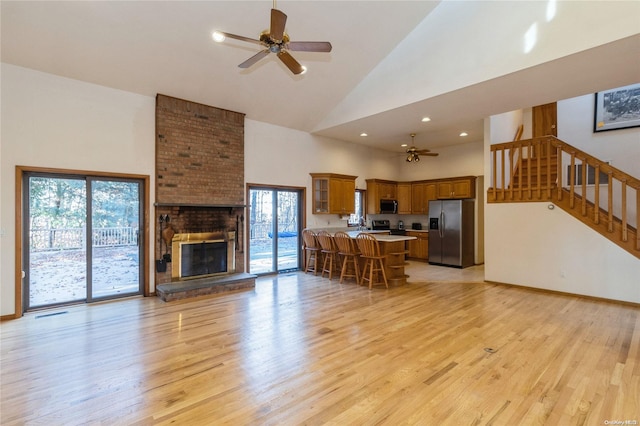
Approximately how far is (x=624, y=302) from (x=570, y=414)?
12.9 ft

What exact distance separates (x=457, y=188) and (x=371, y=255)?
4163mm

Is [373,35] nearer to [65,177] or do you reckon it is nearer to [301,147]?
[301,147]

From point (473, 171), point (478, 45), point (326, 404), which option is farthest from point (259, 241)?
point (473, 171)

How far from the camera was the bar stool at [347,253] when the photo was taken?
20.5 ft

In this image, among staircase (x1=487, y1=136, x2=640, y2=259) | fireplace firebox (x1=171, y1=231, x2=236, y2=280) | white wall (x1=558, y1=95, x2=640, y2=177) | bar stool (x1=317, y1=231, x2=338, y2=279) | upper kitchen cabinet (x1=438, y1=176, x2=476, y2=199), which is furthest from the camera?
upper kitchen cabinet (x1=438, y1=176, x2=476, y2=199)

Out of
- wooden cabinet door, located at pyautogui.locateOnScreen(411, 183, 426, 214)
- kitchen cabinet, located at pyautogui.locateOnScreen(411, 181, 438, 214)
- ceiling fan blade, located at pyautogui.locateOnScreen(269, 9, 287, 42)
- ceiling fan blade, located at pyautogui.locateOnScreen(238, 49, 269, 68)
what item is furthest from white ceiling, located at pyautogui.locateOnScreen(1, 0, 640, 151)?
wooden cabinet door, located at pyautogui.locateOnScreen(411, 183, 426, 214)

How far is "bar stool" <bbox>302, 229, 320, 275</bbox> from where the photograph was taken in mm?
7160

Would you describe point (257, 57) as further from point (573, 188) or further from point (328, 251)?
point (573, 188)

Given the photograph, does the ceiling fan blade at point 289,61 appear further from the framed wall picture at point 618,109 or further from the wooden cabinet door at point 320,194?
the framed wall picture at point 618,109

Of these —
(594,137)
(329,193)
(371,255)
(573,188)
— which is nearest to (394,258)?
(371,255)

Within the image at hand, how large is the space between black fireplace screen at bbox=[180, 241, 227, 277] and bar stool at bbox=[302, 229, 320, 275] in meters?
1.93

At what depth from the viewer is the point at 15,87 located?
4.27 meters

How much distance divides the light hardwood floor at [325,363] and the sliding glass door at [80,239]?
17.7 inches

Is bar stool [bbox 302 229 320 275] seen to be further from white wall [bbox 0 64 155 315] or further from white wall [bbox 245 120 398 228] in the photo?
white wall [bbox 0 64 155 315]
